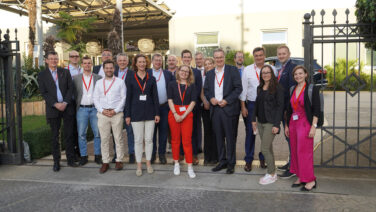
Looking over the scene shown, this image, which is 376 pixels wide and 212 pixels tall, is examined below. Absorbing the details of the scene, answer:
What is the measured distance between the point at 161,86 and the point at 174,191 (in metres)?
2.03

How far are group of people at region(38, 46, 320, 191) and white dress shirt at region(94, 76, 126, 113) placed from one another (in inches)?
0.6

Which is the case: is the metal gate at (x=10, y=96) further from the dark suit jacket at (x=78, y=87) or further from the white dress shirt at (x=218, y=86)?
the white dress shirt at (x=218, y=86)

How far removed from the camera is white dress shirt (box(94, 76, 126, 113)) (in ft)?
17.9

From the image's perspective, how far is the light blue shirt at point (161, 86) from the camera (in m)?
5.87

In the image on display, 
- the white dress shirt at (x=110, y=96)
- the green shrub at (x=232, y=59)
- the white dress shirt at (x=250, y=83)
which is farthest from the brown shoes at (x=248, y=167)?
the green shrub at (x=232, y=59)

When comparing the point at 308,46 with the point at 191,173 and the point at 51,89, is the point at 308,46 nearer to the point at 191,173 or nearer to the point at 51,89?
the point at 191,173

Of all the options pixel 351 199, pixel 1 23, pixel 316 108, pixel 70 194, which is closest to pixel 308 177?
pixel 351 199

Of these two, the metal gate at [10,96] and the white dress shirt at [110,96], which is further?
the metal gate at [10,96]

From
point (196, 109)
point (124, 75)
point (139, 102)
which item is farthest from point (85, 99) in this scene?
point (196, 109)

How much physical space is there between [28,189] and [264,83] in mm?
3762

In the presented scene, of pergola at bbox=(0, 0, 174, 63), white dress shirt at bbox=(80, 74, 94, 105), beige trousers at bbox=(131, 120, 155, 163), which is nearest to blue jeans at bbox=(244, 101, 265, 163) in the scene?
beige trousers at bbox=(131, 120, 155, 163)

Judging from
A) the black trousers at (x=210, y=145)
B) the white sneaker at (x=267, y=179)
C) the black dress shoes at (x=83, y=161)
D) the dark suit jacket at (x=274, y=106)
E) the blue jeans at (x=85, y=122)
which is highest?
the dark suit jacket at (x=274, y=106)

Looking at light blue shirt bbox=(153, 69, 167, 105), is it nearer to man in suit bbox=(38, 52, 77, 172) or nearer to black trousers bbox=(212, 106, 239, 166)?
black trousers bbox=(212, 106, 239, 166)

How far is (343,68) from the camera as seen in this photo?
17.4m
